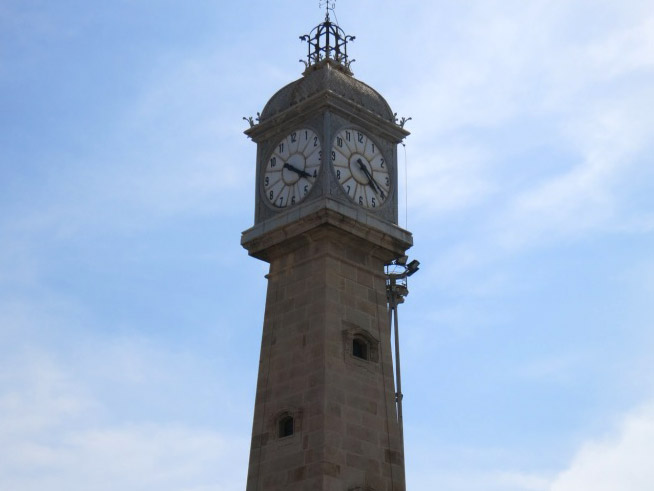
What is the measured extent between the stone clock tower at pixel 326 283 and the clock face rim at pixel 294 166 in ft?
0.15

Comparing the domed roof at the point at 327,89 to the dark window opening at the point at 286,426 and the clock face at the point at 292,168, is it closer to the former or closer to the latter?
the clock face at the point at 292,168

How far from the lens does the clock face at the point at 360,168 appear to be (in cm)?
4125

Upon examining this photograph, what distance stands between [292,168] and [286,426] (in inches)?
343

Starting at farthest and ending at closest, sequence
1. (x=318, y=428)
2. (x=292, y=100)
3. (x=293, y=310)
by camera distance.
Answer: (x=292, y=100) < (x=293, y=310) < (x=318, y=428)

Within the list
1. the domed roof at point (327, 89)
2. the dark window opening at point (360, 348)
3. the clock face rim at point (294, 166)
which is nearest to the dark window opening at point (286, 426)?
the dark window opening at point (360, 348)

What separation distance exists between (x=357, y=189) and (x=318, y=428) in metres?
8.48

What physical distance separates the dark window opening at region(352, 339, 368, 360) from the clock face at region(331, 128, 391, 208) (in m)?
4.58

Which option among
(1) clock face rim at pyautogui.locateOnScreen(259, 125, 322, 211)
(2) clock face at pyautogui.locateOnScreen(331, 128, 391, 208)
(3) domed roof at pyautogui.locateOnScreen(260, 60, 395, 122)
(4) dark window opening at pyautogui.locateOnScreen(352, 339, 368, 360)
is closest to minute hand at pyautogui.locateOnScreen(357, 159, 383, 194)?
(2) clock face at pyautogui.locateOnScreen(331, 128, 391, 208)

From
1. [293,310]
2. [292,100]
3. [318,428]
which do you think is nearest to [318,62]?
[292,100]

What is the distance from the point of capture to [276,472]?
124ft

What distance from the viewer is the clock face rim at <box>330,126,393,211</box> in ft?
135

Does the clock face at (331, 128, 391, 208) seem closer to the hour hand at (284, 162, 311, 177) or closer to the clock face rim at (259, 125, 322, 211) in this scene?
the clock face rim at (259, 125, 322, 211)

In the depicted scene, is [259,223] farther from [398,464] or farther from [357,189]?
[398,464]

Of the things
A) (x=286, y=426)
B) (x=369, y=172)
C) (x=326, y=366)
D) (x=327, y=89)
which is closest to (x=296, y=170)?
(x=369, y=172)
